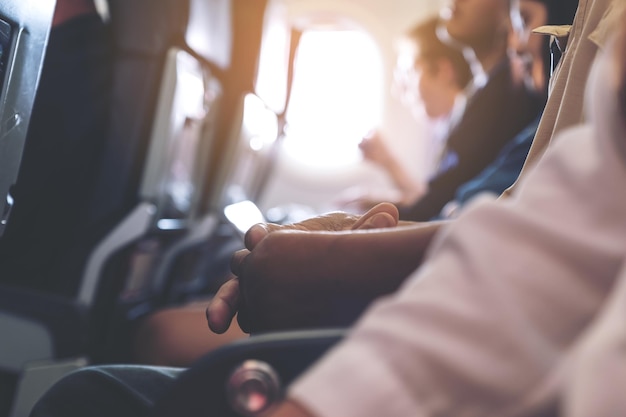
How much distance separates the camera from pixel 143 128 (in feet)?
4.84

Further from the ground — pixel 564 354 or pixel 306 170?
pixel 564 354

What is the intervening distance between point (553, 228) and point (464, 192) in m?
1.39

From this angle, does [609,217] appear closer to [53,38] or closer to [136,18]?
[53,38]

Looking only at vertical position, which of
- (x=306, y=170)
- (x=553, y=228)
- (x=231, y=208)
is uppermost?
(x=553, y=228)

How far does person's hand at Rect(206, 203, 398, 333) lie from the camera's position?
0.60 m

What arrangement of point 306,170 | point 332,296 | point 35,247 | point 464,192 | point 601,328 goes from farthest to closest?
point 306,170
point 464,192
point 35,247
point 332,296
point 601,328

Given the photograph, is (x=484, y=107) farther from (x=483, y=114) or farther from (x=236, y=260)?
(x=236, y=260)

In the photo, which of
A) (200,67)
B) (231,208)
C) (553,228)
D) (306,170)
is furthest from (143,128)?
(306,170)

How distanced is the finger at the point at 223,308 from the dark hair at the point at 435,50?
111 inches

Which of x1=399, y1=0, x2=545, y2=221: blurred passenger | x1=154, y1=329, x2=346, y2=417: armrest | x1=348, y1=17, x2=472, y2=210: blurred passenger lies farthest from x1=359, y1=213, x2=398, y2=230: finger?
x1=348, y1=17, x2=472, y2=210: blurred passenger

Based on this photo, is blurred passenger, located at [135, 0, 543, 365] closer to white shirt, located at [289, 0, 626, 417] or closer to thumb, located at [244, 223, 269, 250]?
thumb, located at [244, 223, 269, 250]

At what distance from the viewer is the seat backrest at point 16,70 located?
75 cm

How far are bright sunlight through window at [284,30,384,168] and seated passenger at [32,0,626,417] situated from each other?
5.34 m

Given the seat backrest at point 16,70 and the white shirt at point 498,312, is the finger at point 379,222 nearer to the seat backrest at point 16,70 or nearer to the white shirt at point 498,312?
the white shirt at point 498,312
